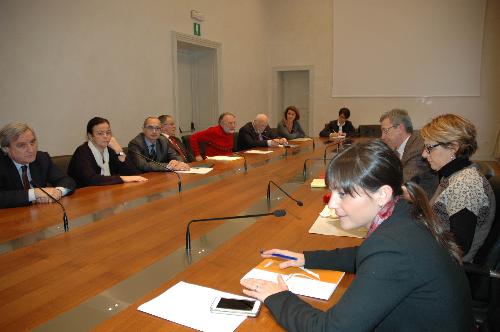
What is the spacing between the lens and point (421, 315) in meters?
0.94

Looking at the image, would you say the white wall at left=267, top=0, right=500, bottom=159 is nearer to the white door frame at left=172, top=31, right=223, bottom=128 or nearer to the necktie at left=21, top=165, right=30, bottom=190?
the white door frame at left=172, top=31, right=223, bottom=128

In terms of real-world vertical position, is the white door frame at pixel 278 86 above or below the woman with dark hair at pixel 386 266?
above

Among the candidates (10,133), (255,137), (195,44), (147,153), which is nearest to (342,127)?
(255,137)

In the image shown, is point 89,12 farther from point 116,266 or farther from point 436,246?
point 436,246

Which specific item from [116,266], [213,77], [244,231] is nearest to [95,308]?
[116,266]

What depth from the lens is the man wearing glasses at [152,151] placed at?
3.49 m

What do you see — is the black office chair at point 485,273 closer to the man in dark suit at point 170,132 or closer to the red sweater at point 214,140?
the man in dark suit at point 170,132

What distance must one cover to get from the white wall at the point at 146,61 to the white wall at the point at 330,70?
0.02m

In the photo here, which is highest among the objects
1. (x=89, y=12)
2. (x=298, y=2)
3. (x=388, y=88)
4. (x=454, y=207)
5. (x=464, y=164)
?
(x=298, y=2)

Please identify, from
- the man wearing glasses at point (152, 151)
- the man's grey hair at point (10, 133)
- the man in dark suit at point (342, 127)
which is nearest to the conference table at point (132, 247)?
the man's grey hair at point (10, 133)

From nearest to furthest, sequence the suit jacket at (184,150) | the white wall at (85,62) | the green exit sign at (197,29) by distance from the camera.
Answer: the white wall at (85,62), the suit jacket at (184,150), the green exit sign at (197,29)

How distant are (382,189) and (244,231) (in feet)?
3.03

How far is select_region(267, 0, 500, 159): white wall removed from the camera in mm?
7551

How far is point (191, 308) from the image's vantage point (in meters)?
1.16
